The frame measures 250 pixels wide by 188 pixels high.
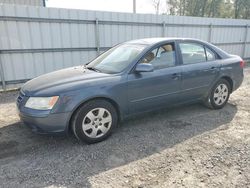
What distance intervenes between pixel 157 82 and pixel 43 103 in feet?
6.16

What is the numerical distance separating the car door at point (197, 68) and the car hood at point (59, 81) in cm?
163

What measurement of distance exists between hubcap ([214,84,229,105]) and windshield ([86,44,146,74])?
6.65 ft

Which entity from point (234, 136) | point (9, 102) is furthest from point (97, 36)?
point (234, 136)

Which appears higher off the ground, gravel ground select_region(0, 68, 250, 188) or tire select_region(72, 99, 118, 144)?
tire select_region(72, 99, 118, 144)

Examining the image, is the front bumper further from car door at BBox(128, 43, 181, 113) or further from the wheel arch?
car door at BBox(128, 43, 181, 113)

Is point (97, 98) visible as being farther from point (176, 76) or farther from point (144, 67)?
point (176, 76)

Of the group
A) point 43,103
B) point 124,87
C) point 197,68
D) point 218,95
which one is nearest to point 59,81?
point 43,103

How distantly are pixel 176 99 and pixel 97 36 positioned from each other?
14.3 ft

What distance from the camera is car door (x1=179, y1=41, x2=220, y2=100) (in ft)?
14.0

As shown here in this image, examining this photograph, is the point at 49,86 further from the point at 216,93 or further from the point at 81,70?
the point at 216,93

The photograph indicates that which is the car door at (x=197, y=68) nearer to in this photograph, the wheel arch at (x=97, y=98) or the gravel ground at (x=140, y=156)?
the gravel ground at (x=140, y=156)

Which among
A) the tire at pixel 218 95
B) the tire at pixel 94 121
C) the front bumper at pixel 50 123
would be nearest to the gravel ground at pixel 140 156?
the tire at pixel 94 121

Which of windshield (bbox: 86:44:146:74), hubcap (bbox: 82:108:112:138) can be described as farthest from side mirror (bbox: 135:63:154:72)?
hubcap (bbox: 82:108:112:138)

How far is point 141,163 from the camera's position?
2.99 meters
